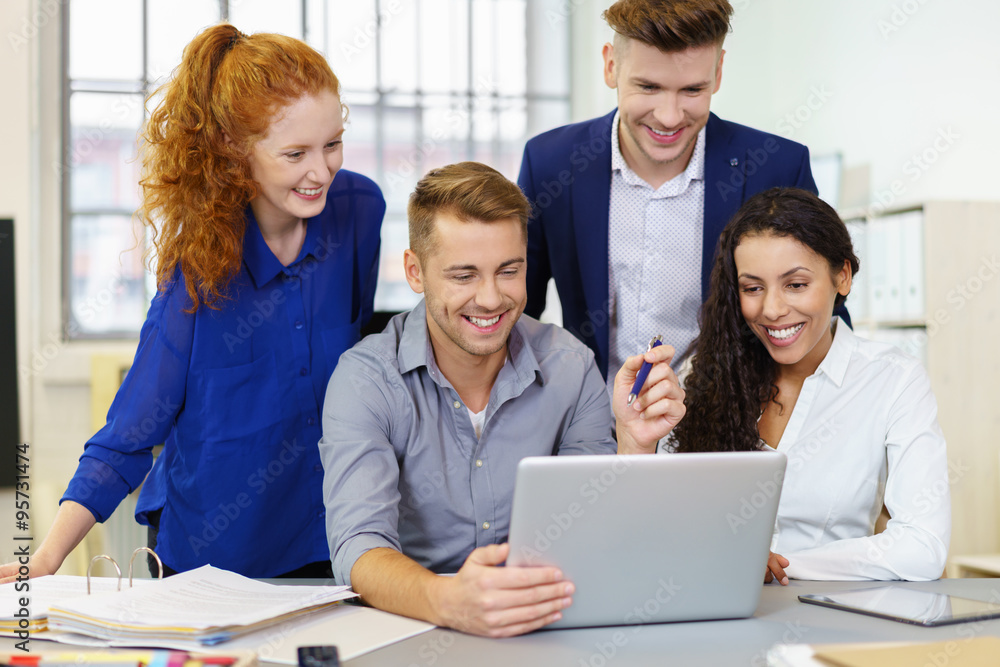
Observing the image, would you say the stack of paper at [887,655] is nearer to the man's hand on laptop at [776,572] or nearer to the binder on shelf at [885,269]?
the man's hand on laptop at [776,572]

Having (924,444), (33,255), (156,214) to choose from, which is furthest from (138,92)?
(924,444)

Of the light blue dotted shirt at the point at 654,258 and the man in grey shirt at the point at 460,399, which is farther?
the light blue dotted shirt at the point at 654,258

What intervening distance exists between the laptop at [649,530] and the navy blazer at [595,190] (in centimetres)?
94

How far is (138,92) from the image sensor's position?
14.9 ft

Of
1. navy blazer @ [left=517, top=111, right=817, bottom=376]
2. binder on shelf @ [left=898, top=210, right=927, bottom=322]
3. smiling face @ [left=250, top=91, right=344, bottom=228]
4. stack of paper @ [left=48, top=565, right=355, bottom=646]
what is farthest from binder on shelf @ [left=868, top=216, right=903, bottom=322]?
stack of paper @ [left=48, top=565, right=355, bottom=646]

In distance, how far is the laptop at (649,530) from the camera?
105 cm

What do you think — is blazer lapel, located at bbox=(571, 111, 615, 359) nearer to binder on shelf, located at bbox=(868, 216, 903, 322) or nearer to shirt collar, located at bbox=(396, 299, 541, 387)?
shirt collar, located at bbox=(396, 299, 541, 387)

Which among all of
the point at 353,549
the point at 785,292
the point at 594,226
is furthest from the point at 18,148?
the point at 785,292

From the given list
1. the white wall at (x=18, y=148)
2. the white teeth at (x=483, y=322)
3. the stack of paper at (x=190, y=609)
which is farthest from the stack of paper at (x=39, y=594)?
the white wall at (x=18, y=148)

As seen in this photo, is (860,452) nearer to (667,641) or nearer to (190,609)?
(667,641)

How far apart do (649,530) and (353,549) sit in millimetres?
490

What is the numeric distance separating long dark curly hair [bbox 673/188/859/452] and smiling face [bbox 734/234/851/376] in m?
0.02

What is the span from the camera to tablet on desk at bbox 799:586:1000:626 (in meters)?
1.18

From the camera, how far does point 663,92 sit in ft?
6.05
